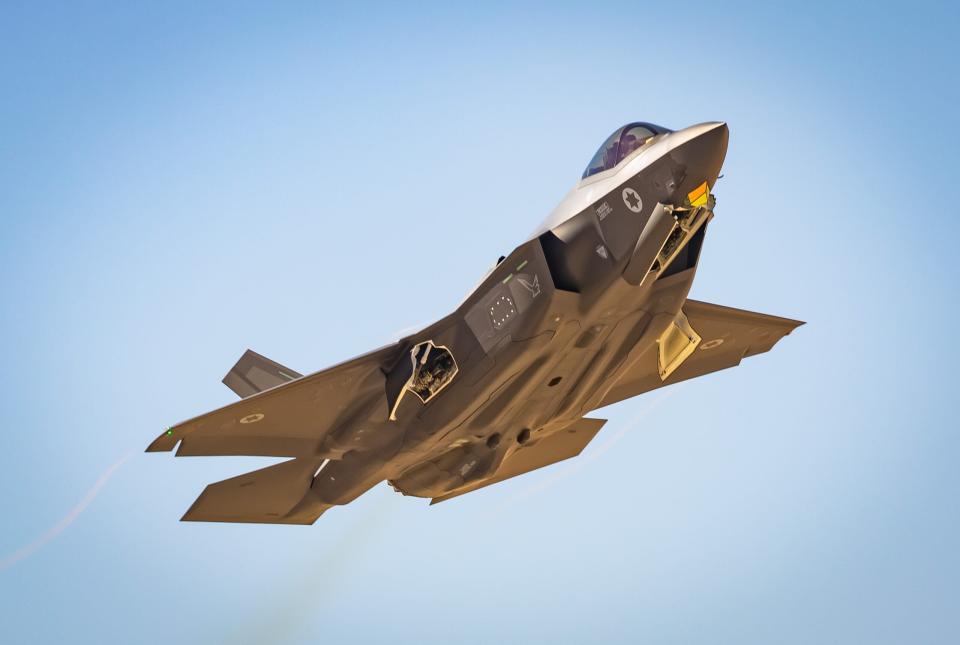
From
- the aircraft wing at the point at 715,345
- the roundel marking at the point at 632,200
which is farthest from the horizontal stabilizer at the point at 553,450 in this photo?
the roundel marking at the point at 632,200

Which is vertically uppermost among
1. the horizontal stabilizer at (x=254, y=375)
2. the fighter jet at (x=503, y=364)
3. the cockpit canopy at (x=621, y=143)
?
the horizontal stabilizer at (x=254, y=375)

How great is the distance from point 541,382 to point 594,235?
269 cm

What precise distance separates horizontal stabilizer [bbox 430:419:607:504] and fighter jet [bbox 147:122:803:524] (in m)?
1.96

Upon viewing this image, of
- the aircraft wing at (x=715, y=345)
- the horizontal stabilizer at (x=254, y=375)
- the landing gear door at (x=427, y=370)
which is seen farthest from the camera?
the aircraft wing at (x=715, y=345)

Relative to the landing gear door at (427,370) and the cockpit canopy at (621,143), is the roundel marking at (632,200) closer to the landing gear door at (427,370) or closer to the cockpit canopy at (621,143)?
the cockpit canopy at (621,143)

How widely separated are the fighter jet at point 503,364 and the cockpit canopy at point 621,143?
0.02 m

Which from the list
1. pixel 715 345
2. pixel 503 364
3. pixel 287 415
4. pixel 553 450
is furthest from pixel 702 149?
pixel 553 450

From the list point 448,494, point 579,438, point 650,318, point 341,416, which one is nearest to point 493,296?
point 650,318

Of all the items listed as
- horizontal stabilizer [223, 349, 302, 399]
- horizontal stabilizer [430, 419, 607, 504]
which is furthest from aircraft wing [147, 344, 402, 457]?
horizontal stabilizer [430, 419, 607, 504]

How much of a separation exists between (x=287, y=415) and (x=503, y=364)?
12.5 ft

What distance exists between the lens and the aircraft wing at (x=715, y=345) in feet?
68.5

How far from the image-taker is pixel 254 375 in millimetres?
20312

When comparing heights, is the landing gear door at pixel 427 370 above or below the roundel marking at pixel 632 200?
below

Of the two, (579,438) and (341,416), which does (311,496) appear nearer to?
(341,416)
